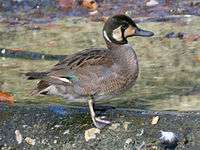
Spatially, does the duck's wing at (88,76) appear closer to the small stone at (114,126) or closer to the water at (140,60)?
the small stone at (114,126)

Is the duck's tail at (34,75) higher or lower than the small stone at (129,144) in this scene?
higher

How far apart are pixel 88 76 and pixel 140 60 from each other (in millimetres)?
2371

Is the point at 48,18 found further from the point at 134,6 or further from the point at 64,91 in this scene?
the point at 64,91

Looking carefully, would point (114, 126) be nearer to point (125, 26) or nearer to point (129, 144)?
point (129, 144)

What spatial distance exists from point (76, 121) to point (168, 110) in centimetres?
87

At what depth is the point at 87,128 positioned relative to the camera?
6930 millimetres

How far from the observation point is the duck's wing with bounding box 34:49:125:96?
278 inches

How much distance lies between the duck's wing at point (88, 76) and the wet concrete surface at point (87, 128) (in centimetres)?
26

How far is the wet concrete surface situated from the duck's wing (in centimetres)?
26

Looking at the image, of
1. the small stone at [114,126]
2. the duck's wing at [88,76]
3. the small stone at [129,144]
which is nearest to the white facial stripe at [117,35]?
the duck's wing at [88,76]

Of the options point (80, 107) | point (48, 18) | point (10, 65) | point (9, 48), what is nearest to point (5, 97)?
point (80, 107)

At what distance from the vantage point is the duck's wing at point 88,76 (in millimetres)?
7070

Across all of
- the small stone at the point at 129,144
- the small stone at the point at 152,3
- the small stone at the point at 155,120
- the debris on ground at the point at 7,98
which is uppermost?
the small stone at the point at 155,120

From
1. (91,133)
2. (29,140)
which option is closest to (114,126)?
(91,133)
